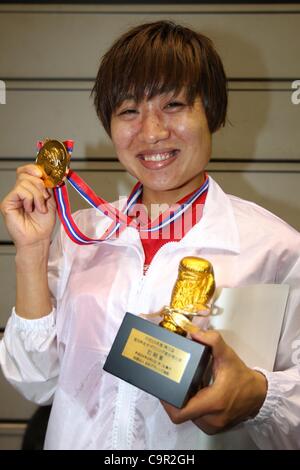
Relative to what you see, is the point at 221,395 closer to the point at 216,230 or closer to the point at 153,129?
the point at 216,230

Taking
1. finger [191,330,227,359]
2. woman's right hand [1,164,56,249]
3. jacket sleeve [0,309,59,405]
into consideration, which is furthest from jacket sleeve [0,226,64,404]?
finger [191,330,227,359]

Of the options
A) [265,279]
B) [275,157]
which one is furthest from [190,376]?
[275,157]

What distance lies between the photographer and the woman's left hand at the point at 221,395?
62 cm

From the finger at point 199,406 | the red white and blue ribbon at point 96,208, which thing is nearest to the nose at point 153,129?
the red white and blue ribbon at point 96,208

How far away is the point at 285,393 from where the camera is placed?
2.49 ft

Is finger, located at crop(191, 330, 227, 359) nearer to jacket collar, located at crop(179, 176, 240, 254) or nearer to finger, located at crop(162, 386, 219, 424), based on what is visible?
finger, located at crop(162, 386, 219, 424)

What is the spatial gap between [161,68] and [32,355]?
576mm

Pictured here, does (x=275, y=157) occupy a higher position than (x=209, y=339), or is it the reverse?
(x=275, y=157)

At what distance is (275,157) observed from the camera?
1643 millimetres

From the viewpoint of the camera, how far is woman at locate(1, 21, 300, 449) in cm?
82

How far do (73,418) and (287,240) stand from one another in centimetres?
50

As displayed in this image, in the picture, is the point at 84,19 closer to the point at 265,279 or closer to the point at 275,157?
the point at 275,157

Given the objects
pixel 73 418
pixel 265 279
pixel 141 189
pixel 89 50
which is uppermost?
pixel 89 50

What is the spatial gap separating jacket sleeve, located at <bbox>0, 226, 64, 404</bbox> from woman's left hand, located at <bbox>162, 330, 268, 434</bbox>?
324 millimetres
